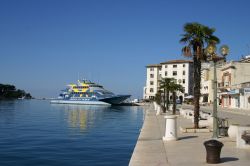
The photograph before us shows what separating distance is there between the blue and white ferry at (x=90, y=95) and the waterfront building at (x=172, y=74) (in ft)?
54.3

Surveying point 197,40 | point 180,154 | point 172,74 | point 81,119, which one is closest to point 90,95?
point 172,74

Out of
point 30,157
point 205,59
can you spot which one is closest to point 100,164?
point 30,157

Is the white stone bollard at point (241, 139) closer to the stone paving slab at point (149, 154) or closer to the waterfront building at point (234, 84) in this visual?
the stone paving slab at point (149, 154)

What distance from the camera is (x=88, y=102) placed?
362 ft

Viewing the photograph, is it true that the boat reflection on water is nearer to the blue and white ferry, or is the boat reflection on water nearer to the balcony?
the balcony

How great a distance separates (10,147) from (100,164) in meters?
7.03

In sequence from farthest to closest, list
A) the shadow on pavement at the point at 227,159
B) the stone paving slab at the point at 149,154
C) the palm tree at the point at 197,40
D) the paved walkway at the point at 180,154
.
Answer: the palm tree at the point at 197,40, the shadow on pavement at the point at 227,159, the stone paving slab at the point at 149,154, the paved walkway at the point at 180,154

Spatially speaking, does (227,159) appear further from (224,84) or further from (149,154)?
(224,84)

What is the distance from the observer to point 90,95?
111250 millimetres

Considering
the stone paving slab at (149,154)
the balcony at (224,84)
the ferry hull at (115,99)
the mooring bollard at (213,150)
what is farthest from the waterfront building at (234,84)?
the mooring bollard at (213,150)

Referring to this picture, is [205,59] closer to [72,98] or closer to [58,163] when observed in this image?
[58,163]

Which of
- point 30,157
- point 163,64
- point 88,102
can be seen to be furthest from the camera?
point 163,64

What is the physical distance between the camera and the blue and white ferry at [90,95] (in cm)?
10857

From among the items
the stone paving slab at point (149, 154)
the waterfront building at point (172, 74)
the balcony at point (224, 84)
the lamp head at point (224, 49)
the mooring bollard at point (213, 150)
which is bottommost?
the stone paving slab at point (149, 154)
